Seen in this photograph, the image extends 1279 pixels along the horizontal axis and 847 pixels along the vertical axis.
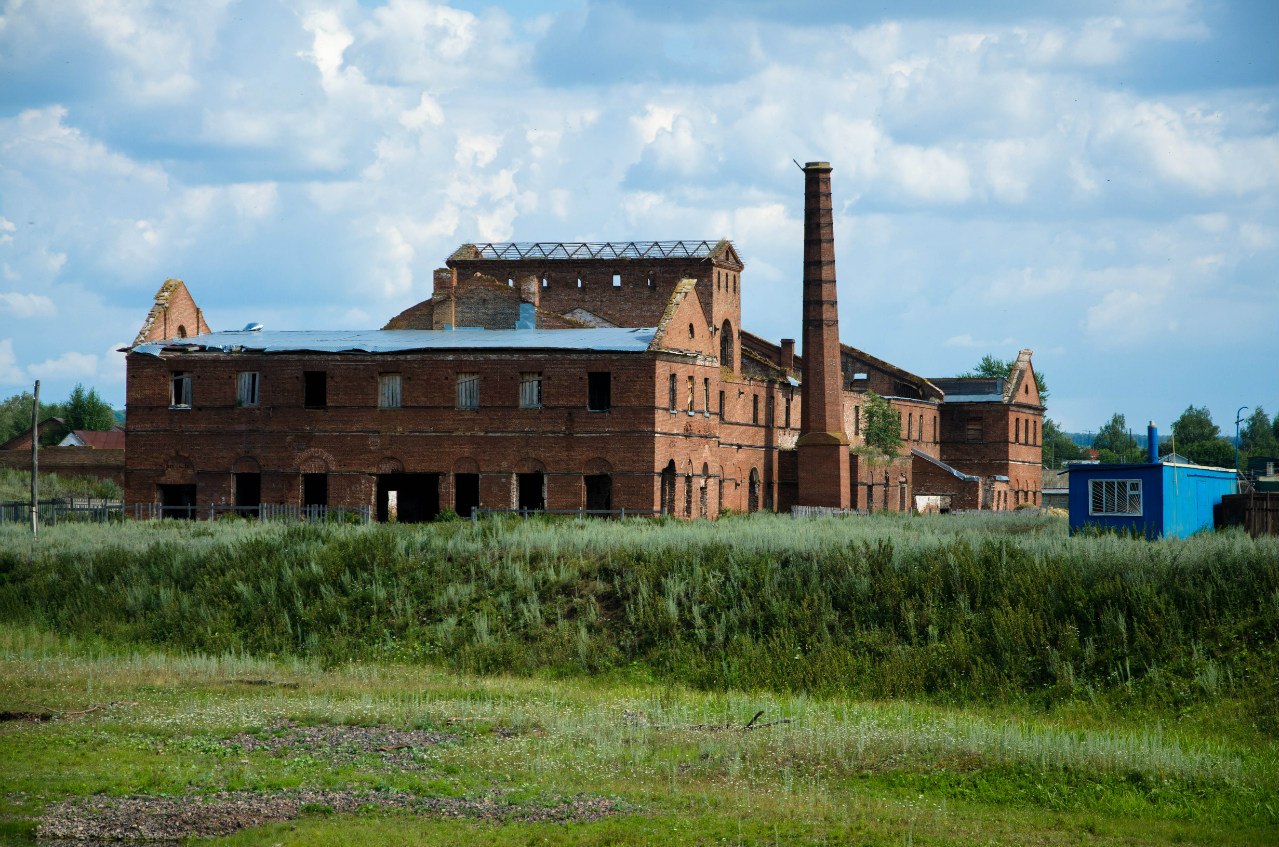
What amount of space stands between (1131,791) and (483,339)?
3621 centimetres

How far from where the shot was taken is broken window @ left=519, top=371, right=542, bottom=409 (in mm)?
48125

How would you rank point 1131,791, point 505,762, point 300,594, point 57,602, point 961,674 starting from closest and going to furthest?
point 1131,791, point 505,762, point 961,674, point 300,594, point 57,602

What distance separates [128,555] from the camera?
3331 cm

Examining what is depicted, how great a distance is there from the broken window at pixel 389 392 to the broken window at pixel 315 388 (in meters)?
1.92

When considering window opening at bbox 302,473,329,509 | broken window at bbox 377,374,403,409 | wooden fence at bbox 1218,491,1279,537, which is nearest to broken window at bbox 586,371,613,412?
broken window at bbox 377,374,403,409

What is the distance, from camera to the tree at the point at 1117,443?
453 ft

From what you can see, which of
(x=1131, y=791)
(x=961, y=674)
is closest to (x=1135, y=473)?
(x=961, y=674)

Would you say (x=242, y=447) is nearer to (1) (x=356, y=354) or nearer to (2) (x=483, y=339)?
(1) (x=356, y=354)

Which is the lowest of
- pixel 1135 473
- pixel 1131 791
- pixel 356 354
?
pixel 1131 791

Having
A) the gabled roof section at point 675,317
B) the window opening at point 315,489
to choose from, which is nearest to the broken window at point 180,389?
the window opening at point 315,489

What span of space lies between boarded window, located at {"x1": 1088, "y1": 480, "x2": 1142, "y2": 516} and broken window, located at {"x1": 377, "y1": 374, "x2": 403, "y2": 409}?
21836mm

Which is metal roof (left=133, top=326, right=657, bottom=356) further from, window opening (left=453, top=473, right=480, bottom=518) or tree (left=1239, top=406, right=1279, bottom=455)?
tree (left=1239, top=406, right=1279, bottom=455)

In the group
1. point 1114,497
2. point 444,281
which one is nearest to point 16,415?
point 444,281

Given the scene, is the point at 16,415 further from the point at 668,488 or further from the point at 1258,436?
the point at 1258,436
